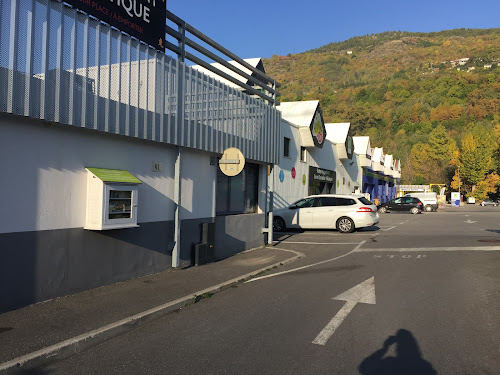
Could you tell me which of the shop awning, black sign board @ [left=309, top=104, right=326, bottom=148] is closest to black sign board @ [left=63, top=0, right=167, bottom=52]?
the shop awning

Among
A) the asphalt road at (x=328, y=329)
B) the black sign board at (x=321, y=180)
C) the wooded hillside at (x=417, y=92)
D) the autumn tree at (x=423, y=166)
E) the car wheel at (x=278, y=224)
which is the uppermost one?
the wooded hillside at (x=417, y=92)

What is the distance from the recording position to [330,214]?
17562 millimetres

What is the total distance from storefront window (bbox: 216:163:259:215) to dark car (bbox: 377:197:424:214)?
89.2 ft

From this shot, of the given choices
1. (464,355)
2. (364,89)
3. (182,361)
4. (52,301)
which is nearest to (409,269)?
(464,355)

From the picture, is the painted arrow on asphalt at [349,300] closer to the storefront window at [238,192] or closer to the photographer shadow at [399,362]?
the photographer shadow at [399,362]

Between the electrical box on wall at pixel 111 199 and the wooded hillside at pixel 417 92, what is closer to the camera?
the electrical box on wall at pixel 111 199

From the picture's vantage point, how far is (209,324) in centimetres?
550

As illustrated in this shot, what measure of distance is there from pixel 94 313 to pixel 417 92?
464 ft

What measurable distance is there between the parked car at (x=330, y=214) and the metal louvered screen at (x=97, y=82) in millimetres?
8041

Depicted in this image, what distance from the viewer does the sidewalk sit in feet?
14.4

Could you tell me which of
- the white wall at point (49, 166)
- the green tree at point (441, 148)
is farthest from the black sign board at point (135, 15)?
the green tree at point (441, 148)

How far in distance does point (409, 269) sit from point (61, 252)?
7115 mm

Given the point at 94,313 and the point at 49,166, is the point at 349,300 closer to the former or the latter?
the point at 94,313

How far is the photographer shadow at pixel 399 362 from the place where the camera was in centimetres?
403
